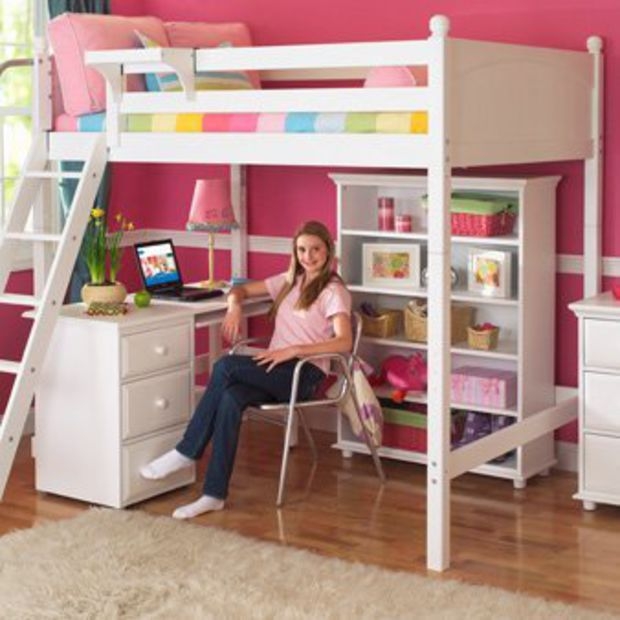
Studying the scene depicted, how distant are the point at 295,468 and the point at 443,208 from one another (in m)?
1.65

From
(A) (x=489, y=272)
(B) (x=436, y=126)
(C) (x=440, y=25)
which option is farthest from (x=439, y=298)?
(A) (x=489, y=272)

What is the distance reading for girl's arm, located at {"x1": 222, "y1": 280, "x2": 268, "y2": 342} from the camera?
5012 millimetres

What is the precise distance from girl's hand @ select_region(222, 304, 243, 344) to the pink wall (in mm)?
846

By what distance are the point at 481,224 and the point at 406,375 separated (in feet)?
A: 2.27

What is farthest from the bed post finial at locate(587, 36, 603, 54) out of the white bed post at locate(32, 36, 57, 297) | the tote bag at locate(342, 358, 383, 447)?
Result: the white bed post at locate(32, 36, 57, 297)

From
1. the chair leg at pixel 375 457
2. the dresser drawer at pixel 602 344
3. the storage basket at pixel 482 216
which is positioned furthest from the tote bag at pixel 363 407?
the dresser drawer at pixel 602 344

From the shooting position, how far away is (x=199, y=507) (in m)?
4.67

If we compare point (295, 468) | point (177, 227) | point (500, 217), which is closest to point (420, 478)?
point (295, 468)

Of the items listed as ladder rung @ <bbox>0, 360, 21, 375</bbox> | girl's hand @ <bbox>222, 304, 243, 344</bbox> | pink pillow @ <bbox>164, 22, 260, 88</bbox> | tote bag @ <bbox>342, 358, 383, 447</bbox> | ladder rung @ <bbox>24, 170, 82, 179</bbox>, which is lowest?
tote bag @ <bbox>342, 358, 383, 447</bbox>

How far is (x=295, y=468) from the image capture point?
17.5ft

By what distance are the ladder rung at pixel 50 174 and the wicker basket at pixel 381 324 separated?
4.17 feet

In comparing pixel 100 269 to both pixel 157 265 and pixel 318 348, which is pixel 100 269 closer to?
pixel 157 265

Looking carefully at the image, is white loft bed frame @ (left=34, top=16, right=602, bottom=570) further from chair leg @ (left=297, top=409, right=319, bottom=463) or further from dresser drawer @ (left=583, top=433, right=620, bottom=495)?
chair leg @ (left=297, top=409, right=319, bottom=463)

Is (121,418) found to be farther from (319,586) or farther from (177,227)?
(177,227)
